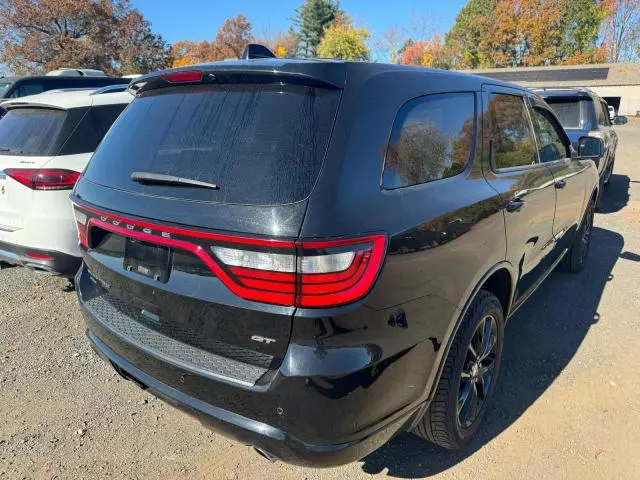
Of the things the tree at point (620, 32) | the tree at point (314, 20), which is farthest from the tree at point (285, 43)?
the tree at point (620, 32)

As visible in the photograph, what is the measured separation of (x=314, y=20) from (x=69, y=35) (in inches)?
1564

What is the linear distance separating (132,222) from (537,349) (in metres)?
2.98

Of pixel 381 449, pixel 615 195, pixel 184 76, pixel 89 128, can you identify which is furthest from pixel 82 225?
pixel 615 195

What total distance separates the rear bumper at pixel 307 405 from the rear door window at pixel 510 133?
1401mm

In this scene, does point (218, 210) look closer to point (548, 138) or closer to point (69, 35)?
point (548, 138)

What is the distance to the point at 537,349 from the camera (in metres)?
3.53

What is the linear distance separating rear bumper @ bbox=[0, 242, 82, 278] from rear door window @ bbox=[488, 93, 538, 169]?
3.14 m

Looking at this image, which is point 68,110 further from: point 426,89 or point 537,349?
point 537,349

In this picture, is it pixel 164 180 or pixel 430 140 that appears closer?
pixel 164 180

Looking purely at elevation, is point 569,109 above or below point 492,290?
above

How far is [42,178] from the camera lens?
12.0 ft

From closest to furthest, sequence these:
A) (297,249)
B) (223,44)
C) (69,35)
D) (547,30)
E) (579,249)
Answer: (297,249) < (579,249) < (69,35) < (547,30) < (223,44)

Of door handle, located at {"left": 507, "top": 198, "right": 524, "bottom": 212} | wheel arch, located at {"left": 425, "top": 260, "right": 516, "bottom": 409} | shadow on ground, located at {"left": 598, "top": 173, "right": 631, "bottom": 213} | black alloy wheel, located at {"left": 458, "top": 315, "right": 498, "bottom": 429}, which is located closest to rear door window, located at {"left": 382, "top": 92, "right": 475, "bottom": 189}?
door handle, located at {"left": 507, "top": 198, "right": 524, "bottom": 212}

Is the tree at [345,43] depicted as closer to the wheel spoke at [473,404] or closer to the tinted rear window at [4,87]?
the tinted rear window at [4,87]
